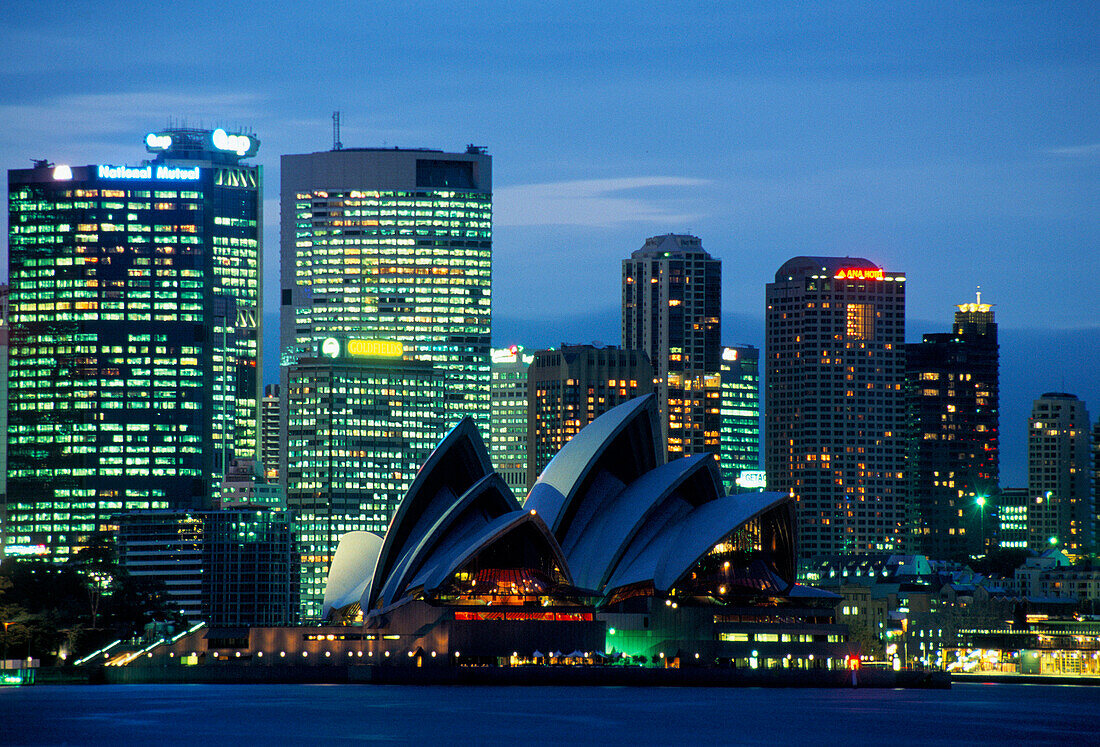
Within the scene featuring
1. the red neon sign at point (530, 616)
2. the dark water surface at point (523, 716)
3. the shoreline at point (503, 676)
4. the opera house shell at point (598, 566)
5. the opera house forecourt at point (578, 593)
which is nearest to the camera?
the dark water surface at point (523, 716)

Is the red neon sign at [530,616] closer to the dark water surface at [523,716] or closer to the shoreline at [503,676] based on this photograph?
the shoreline at [503,676]

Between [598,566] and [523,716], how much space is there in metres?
36.2

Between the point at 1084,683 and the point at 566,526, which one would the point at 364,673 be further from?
the point at 1084,683

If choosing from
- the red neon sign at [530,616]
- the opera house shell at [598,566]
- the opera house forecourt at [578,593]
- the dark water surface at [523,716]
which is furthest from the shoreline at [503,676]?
the red neon sign at [530,616]

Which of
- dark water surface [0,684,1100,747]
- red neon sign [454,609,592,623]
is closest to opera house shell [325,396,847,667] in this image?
red neon sign [454,609,592,623]

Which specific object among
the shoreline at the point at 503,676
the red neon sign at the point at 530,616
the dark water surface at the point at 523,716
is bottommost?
the shoreline at the point at 503,676

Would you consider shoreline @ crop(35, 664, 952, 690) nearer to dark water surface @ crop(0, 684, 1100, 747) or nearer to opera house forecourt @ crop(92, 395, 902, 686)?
opera house forecourt @ crop(92, 395, 902, 686)

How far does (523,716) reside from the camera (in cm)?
11850

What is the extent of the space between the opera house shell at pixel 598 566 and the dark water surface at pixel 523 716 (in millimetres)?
5013

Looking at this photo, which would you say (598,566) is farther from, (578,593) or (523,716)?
(523,716)

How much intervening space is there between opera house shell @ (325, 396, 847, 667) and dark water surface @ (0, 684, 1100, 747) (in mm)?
5013

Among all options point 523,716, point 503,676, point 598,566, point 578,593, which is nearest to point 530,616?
point 578,593

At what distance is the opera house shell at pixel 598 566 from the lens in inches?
5915

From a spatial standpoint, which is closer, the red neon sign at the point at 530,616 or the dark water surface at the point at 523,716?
the dark water surface at the point at 523,716
